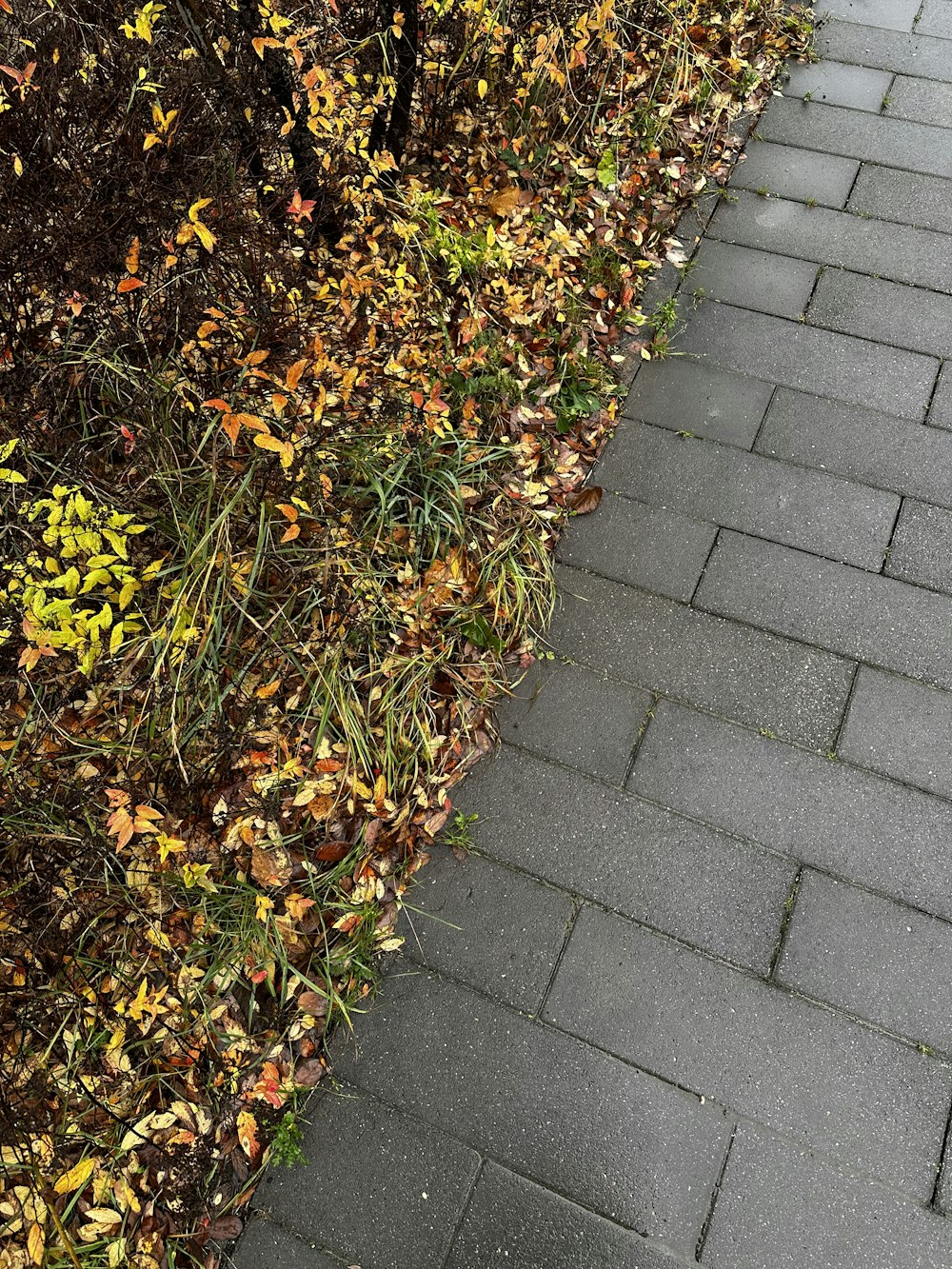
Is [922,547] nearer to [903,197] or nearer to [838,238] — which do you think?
[838,238]

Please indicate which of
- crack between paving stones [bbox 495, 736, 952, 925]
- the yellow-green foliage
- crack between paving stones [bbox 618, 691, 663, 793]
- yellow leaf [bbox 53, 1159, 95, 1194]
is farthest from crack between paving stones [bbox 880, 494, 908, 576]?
yellow leaf [bbox 53, 1159, 95, 1194]

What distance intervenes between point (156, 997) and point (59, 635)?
32.1 inches

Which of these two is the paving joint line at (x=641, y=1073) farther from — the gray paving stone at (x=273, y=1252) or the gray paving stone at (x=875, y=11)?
the gray paving stone at (x=875, y=11)

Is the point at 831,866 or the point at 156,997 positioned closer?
the point at 156,997

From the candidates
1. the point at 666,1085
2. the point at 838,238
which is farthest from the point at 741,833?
the point at 838,238

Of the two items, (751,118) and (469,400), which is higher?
(751,118)

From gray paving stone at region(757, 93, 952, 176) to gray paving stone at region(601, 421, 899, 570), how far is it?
166 centimetres

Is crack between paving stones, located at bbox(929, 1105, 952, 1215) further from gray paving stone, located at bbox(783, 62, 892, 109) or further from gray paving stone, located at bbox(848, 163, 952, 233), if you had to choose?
gray paving stone, located at bbox(783, 62, 892, 109)

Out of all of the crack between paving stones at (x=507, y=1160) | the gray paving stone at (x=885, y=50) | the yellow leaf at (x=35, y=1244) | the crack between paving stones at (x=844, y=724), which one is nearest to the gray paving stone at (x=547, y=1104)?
the crack between paving stones at (x=507, y=1160)

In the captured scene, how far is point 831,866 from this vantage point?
2164 mm

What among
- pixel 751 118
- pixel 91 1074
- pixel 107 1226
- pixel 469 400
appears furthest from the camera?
pixel 751 118

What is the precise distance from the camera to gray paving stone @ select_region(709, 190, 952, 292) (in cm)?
327

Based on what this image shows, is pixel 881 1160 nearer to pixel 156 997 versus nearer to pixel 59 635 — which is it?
pixel 156 997

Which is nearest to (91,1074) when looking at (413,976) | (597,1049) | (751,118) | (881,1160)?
(413,976)
